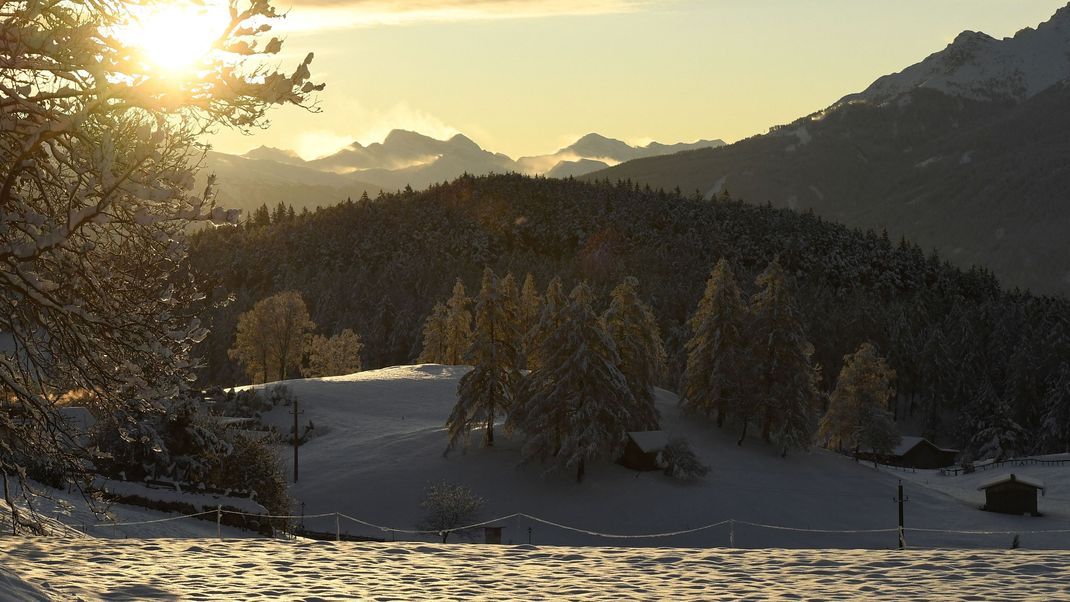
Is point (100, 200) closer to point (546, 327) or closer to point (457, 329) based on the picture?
point (546, 327)

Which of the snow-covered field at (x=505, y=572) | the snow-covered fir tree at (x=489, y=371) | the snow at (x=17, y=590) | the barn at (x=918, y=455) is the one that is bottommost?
the barn at (x=918, y=455)

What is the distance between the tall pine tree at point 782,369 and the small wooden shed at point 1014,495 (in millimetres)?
11112

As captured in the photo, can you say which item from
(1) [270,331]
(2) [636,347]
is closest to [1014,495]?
(2) [636,347]

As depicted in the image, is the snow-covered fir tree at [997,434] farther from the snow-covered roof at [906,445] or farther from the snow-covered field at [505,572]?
the snow-covered field at [505,572]

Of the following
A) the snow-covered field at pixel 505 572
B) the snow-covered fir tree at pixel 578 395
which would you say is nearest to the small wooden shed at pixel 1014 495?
the snow-covered fir tree at pixel 578 395

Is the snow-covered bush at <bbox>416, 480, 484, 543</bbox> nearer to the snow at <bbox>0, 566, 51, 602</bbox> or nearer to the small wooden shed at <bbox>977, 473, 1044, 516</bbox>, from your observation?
the small wooden shed at <bbox>977, 473, 1044, 516</bbox>

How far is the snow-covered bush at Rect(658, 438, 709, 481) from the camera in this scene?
60500mm

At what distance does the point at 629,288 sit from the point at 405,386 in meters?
23.9

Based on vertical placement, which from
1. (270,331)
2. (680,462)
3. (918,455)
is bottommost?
(918,455)

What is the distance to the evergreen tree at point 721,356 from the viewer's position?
69.6 m

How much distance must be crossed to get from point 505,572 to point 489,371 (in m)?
47.7

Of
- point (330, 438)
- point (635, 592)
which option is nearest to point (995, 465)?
point (330, 438)

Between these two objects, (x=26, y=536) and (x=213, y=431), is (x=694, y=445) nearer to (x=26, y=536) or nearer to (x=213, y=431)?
(x=213, y=431)

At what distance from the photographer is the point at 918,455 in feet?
331
